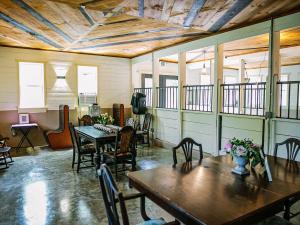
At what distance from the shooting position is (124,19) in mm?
4012

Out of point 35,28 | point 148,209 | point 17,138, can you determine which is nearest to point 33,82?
point 17,138

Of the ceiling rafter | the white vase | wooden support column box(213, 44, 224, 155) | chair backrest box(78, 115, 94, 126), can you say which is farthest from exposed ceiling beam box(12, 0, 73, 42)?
the white vase

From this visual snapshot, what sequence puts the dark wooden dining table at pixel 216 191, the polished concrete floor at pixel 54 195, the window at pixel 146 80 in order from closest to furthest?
the dark wooden dining table at pixel 216 191 < the polished concrete floor at pixel 54 195 < the window at pixel 146 80

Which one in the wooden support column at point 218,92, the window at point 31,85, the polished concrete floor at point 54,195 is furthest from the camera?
the window at point 31,85

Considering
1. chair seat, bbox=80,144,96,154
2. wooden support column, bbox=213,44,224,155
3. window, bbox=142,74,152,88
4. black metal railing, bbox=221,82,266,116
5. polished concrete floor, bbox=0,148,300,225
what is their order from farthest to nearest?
window, bbox=142,74,152,88 → wooden support column, bbox=213,44,224,155 → chair seat, bbox=80,144,96,154 → black metal railing, bbox=221,82,266,116 → polished concrete floor, bbox=0,148,300,225

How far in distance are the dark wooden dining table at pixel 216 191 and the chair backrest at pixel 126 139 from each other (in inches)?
68.0

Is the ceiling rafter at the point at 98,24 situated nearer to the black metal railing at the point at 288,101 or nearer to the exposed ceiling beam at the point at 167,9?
the exposed ceiling beam at the point at 167,9

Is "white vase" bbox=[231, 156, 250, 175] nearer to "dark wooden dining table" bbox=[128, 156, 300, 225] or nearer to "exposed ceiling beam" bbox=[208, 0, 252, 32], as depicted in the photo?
"dark wooden dining table" bbox=[128, 156, 300, 225]

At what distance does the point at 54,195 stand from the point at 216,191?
106 inches

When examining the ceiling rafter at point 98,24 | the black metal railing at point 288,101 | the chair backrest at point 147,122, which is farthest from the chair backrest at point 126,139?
the chair backrest at point 147,122

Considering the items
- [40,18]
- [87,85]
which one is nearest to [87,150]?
[40,18]

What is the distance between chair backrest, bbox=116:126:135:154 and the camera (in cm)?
406

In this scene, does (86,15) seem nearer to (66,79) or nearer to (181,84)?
(181,84)

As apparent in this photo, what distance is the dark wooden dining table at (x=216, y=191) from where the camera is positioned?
1507 millimetres
